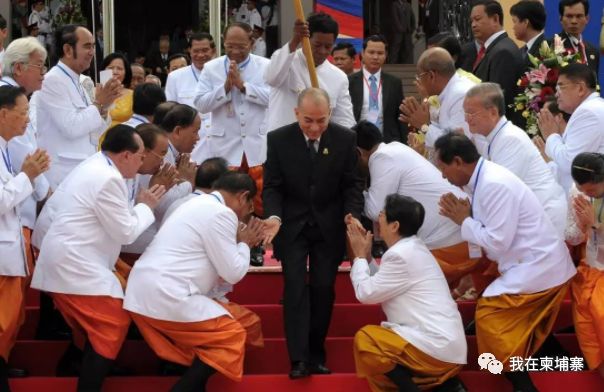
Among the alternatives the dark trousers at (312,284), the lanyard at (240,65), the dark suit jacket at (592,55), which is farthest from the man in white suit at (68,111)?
the dark suit jacket at (592,55)

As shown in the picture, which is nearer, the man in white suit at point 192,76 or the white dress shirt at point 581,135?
the white dress shirt at point 581,135

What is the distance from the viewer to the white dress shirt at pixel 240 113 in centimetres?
804

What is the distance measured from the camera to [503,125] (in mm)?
6609

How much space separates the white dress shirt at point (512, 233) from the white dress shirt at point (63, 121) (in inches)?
94.1

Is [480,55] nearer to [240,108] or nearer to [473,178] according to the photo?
[240,108]

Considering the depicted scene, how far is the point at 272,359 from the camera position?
6.77 m

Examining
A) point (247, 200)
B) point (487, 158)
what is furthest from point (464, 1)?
point (247, 200)

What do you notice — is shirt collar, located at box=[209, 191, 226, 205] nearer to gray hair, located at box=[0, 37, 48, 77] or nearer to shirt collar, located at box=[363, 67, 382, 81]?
gray hair, located at box=[0, 37, 48, 77]

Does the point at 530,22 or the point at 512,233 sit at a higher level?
the point at 530,22

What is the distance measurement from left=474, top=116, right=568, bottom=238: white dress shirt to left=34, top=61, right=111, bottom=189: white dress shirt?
2.41 metres

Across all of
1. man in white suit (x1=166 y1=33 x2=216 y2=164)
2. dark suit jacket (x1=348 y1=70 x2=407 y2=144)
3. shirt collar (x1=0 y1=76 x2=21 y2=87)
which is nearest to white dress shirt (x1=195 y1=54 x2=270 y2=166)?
man in white suit (x1=166 y1=33 x2=216 y2=164)

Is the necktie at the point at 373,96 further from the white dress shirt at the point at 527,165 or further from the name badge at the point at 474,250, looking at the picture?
the name badge at the point at 474,250

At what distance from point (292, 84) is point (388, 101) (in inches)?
64.0

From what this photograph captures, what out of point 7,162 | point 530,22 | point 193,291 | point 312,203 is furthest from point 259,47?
point 193,291
